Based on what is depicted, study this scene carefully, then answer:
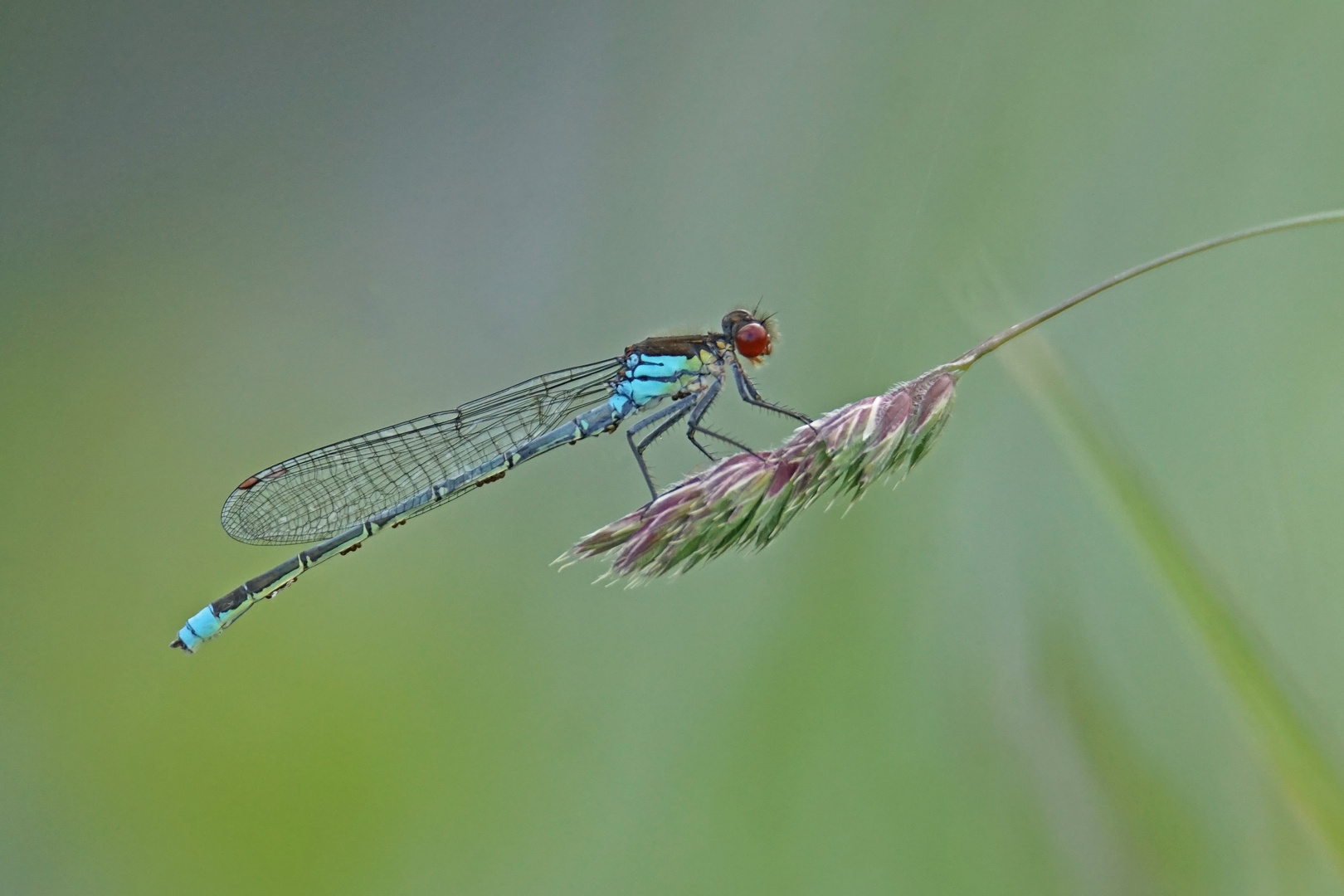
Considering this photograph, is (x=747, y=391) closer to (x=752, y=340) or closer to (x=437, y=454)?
(x=752, y=340)

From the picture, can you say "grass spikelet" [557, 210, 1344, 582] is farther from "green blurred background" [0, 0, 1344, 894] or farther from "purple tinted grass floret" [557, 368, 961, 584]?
"green blurred background" [0, 0, 1344, 894]

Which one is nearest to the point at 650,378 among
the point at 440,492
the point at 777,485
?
the point at 440,492

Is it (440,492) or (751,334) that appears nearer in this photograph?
(751,334)

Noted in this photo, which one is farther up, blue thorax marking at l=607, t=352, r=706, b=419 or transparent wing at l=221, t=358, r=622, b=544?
transparent wing at l=221, t=358, r=622, b=544

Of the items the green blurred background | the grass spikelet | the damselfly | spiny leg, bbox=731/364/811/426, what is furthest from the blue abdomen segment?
the grass spikelet

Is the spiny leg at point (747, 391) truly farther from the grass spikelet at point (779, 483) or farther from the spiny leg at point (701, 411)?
the grass spikelet at point (779, 483)

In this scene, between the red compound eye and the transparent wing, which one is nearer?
the red compound eye

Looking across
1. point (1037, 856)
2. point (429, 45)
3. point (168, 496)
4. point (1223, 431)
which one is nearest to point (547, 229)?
point (429, 45)
